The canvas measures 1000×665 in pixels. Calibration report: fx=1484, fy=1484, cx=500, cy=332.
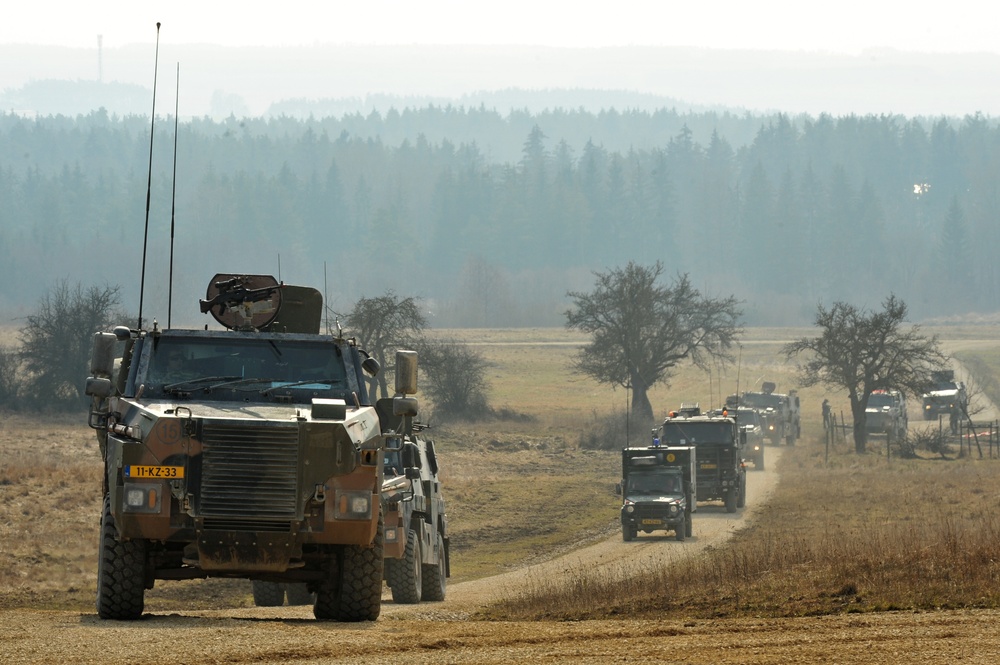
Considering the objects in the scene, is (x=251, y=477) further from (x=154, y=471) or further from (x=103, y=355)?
(x=103, y=355)

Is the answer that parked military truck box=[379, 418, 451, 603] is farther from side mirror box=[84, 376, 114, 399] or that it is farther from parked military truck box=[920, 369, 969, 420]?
parked military truck box=[920, 369, 969, 420]

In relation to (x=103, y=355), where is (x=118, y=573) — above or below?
below

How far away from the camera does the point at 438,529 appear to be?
24031mm

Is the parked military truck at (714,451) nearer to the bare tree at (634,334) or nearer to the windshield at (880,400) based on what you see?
the bare tree at (634,334)

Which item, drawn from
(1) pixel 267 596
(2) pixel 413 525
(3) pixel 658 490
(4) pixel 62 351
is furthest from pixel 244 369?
(4) pixel 62 351

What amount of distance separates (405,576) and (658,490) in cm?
1722

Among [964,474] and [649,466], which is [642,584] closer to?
[649,466]

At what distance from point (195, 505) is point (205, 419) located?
2.71ft

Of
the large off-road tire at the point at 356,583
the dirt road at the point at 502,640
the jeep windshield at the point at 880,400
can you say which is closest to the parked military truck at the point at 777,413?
the jeep windshield at the point at 880,400

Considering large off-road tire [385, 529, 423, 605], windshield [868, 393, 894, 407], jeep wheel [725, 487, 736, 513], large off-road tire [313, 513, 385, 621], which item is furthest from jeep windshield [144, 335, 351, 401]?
windshield [868, 393, 894, 407]

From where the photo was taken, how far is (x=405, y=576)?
20875mm

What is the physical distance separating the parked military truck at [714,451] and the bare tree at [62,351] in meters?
A: 30.3

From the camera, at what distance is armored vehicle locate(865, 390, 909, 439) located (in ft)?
227

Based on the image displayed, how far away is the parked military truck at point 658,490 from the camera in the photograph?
3597 centimetres
